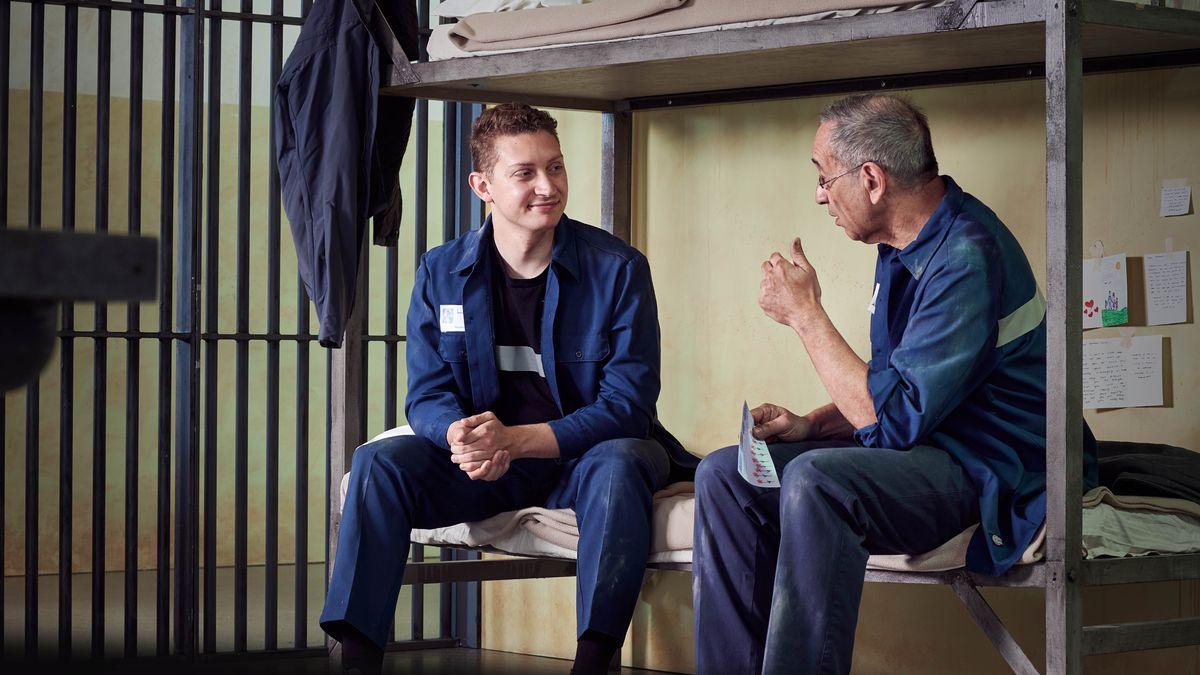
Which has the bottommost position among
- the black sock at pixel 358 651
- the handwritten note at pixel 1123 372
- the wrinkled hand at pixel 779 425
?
the black sock at pixel 358 651

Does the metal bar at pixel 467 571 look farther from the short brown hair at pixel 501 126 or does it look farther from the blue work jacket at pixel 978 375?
the blue work jacket at pixel 978 375

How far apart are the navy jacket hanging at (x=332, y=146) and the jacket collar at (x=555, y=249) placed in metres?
0.32

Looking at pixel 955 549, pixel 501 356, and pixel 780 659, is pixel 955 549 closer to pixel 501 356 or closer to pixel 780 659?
pixel 780 659

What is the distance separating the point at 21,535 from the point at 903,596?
448cm

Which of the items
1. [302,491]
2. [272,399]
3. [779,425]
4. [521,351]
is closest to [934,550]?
[779,425]

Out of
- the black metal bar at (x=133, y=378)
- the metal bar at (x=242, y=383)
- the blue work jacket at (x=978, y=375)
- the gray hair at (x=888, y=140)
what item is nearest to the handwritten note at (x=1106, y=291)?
the blue work jacket at (x=978, y=375)

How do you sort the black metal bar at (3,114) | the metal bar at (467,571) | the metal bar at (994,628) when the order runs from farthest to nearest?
the black metal bar at (3,114)
the metal bar at (467,571)
the metal bar at (994,628)

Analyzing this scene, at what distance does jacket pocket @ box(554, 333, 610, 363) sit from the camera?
3.75 metres

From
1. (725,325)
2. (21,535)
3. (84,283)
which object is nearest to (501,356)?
(725,325)

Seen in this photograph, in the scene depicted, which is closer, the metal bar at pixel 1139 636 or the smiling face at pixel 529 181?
the metal bar at pixel 1139 636

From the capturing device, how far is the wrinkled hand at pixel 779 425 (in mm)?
3561

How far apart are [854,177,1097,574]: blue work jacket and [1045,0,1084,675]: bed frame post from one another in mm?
98

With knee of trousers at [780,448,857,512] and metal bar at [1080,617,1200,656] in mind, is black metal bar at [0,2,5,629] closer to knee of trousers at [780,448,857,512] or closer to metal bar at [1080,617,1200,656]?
knee of trousers at [780,448,857,512]

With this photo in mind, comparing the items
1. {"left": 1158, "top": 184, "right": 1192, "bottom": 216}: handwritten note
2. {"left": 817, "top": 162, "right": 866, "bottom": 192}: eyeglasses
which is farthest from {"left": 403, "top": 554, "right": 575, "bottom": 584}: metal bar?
{"left": 1158, "top": 184, "right": 1192, "bottom": 216}: handwritten note
